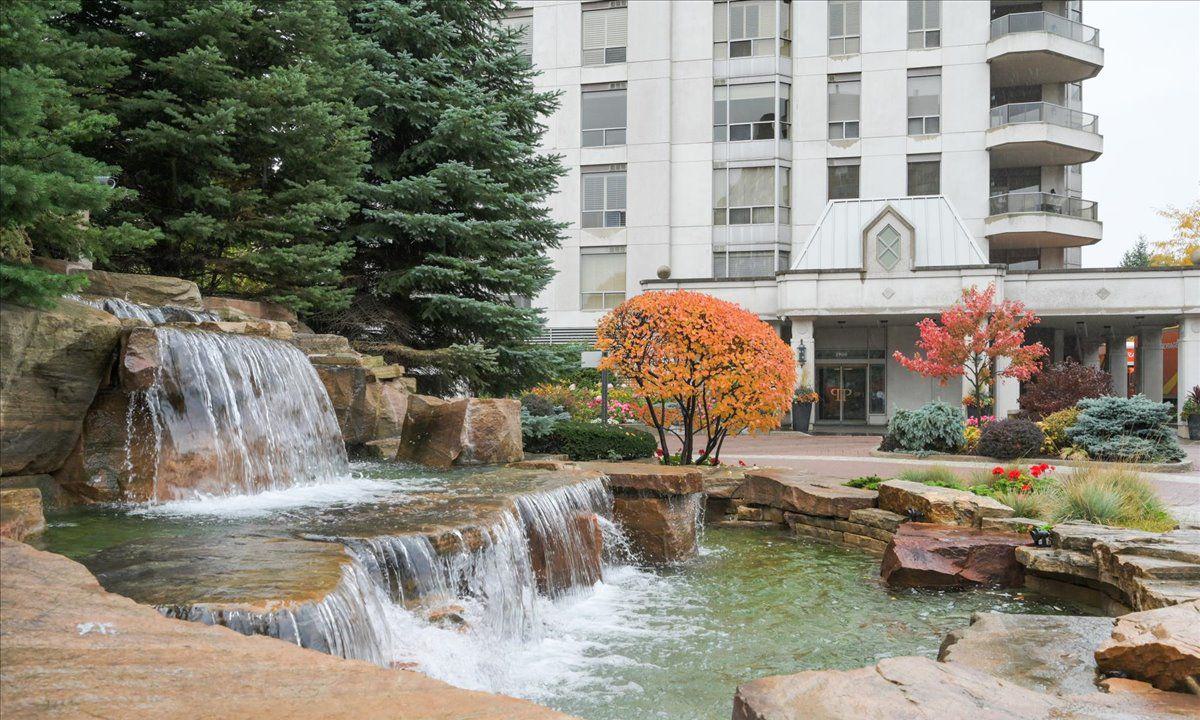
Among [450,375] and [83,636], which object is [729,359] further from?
[83,636]

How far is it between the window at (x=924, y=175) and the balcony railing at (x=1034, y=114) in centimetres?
240

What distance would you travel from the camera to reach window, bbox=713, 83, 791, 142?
109 feet

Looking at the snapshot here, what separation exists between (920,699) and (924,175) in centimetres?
3179

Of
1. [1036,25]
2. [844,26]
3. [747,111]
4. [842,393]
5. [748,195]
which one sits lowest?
[842,393]

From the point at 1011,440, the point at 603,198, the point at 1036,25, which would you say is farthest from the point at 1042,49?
the point at 1011,440

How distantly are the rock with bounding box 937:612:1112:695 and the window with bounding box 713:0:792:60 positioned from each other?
101 feet

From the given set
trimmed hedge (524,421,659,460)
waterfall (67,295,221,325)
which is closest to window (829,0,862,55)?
trimmed hedge (524,421,659,460)

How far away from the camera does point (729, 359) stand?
1323cm

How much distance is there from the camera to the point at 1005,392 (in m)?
27.2

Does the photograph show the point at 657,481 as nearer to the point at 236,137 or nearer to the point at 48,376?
the point at 48,376

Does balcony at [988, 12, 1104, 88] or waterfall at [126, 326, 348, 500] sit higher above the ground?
balcony at [988, 12, 1104, 88]

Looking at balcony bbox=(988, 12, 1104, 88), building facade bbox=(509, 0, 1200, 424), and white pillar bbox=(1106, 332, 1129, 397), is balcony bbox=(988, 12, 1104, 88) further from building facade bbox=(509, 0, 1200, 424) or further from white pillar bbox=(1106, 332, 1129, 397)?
white pillar bbox=(1106, 332, 1129, 397)

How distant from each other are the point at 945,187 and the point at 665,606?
28111 mm

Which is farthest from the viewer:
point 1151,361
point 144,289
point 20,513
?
point 1151,361
